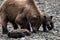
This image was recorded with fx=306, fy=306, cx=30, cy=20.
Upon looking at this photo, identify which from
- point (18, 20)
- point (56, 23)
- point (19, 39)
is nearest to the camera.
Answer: point (19, 39)

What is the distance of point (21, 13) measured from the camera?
9.45 m

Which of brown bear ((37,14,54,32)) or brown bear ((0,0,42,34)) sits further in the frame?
brown bear ((37,14,54,32))

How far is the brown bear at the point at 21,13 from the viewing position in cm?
941

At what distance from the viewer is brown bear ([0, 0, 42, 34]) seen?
941 centimetres

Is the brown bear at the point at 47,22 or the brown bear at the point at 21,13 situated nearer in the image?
the brown bear at the point at 21,13

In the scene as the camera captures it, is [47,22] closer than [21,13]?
No

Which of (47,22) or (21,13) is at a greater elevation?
(21,13)

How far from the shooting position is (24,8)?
9461 millimetres

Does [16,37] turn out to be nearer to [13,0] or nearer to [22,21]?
[22,21]

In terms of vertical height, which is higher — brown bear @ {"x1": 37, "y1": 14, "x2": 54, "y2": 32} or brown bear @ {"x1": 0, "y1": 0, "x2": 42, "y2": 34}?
brown bear @ {"x1": 0, "y1": 0, "x2": 42, "y2": 34}

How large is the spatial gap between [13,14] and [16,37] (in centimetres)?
93

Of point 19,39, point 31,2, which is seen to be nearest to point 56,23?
point 31,2

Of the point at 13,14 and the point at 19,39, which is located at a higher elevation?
the point at 13,14

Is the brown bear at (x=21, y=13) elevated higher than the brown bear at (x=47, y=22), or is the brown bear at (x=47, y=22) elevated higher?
the brown bear at (x=21, y=13)
